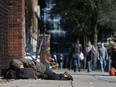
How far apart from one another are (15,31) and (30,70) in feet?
9.19

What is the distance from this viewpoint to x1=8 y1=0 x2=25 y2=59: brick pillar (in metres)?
17.4

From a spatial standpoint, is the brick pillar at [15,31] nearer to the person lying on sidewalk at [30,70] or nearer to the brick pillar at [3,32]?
the brick pillar at [3,32]

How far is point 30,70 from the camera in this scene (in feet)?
49.5

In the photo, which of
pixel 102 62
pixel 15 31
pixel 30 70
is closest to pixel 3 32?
pixel 15 31

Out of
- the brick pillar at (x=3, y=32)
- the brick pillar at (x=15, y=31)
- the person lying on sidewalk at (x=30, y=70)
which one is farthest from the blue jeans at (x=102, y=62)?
the person lying on sidewalk at (x=30, y=70)

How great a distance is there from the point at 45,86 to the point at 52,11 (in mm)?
27845

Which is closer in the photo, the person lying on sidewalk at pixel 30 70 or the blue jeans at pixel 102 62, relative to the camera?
the person lying on sidewalk at pixel 30 70

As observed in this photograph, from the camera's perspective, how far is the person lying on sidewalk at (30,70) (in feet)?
49.2

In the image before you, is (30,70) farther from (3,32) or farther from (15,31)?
(15,31)

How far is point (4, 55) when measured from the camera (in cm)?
1628

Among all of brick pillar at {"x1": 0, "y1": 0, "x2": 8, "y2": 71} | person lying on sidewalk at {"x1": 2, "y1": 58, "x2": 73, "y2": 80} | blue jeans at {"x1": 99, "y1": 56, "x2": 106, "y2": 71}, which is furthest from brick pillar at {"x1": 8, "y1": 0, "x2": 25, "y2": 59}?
blue jeans at {"x1": 99, "y1": 56, "x2": 106, "y2": 71}

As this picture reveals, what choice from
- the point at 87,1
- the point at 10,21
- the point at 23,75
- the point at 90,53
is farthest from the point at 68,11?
the point at 23,75

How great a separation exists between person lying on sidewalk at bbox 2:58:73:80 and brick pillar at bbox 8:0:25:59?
194cm

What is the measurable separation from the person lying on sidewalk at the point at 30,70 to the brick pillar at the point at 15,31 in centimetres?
194
